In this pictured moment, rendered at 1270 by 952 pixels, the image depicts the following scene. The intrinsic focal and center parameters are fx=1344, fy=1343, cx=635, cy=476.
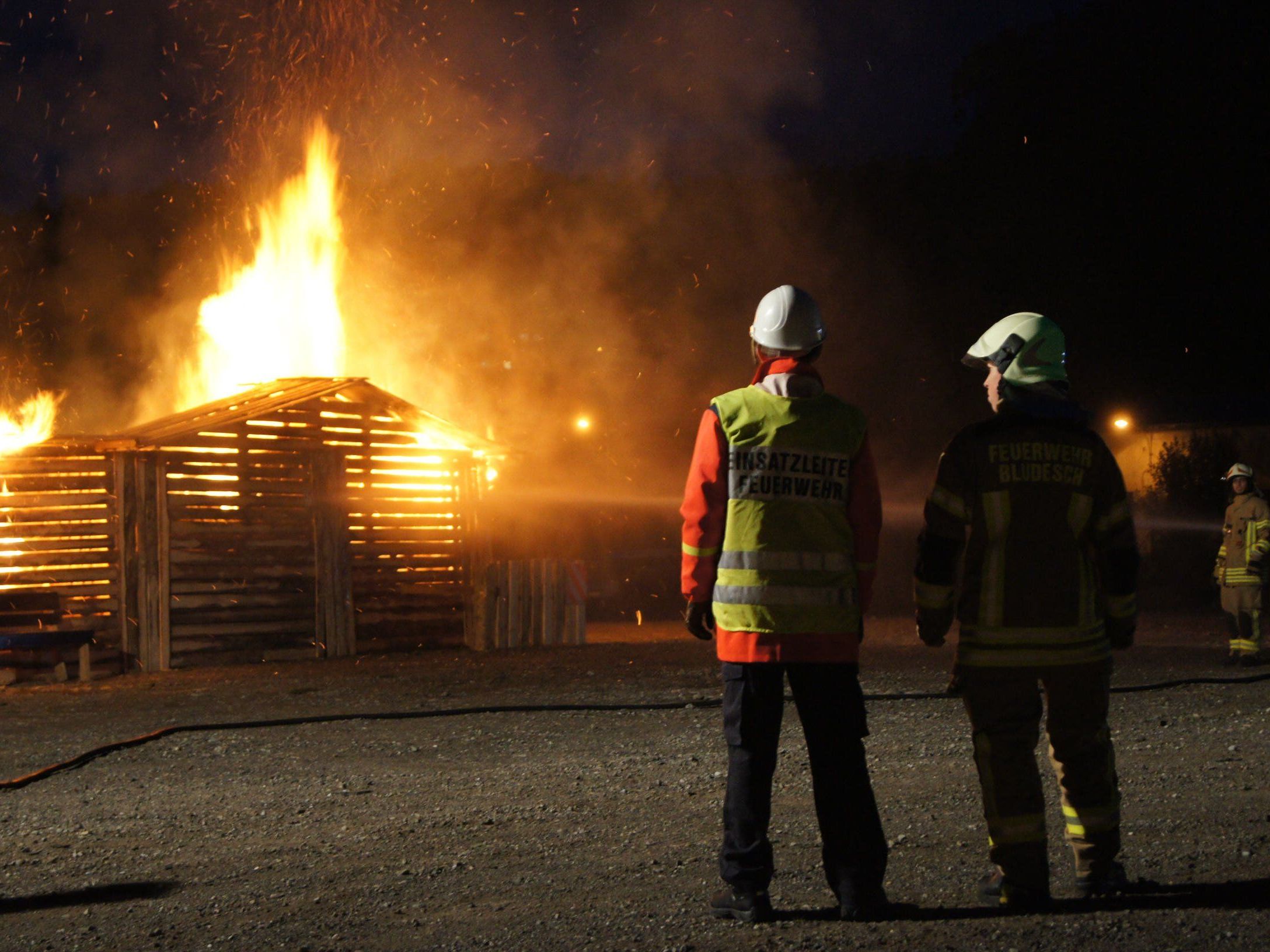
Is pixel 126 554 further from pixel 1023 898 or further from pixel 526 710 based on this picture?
pixel 1023 898

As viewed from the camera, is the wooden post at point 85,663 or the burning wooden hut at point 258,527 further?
the burning wooden hut at point 258,527

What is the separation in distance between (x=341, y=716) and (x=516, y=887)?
Answer: 6.09 meters

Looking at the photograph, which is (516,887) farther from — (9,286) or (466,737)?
(9,286)

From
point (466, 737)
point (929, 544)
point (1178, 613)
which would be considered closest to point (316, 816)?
point (466, 737)

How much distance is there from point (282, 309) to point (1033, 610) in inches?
849

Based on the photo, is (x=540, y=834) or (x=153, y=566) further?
(x=153, y=566)

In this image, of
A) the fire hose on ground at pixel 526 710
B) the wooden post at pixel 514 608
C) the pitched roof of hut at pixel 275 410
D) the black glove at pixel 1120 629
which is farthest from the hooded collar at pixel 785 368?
the wooden post at pixel 514 608

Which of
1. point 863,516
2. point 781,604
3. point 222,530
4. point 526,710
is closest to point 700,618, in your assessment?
point 781,604

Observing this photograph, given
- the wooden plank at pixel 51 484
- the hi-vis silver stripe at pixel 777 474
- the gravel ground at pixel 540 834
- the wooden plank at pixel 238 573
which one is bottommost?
the gravel ground at pixel 540 834

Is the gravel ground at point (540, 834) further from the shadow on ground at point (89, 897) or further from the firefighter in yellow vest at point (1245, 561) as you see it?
the firefighter in yellow vest at point (1245, 561)

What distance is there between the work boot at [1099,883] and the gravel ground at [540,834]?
95mm

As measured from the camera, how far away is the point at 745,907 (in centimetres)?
461

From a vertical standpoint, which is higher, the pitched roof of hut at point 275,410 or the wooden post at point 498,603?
the pitched roof of hut at point 275,410

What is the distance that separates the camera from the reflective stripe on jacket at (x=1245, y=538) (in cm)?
1420
